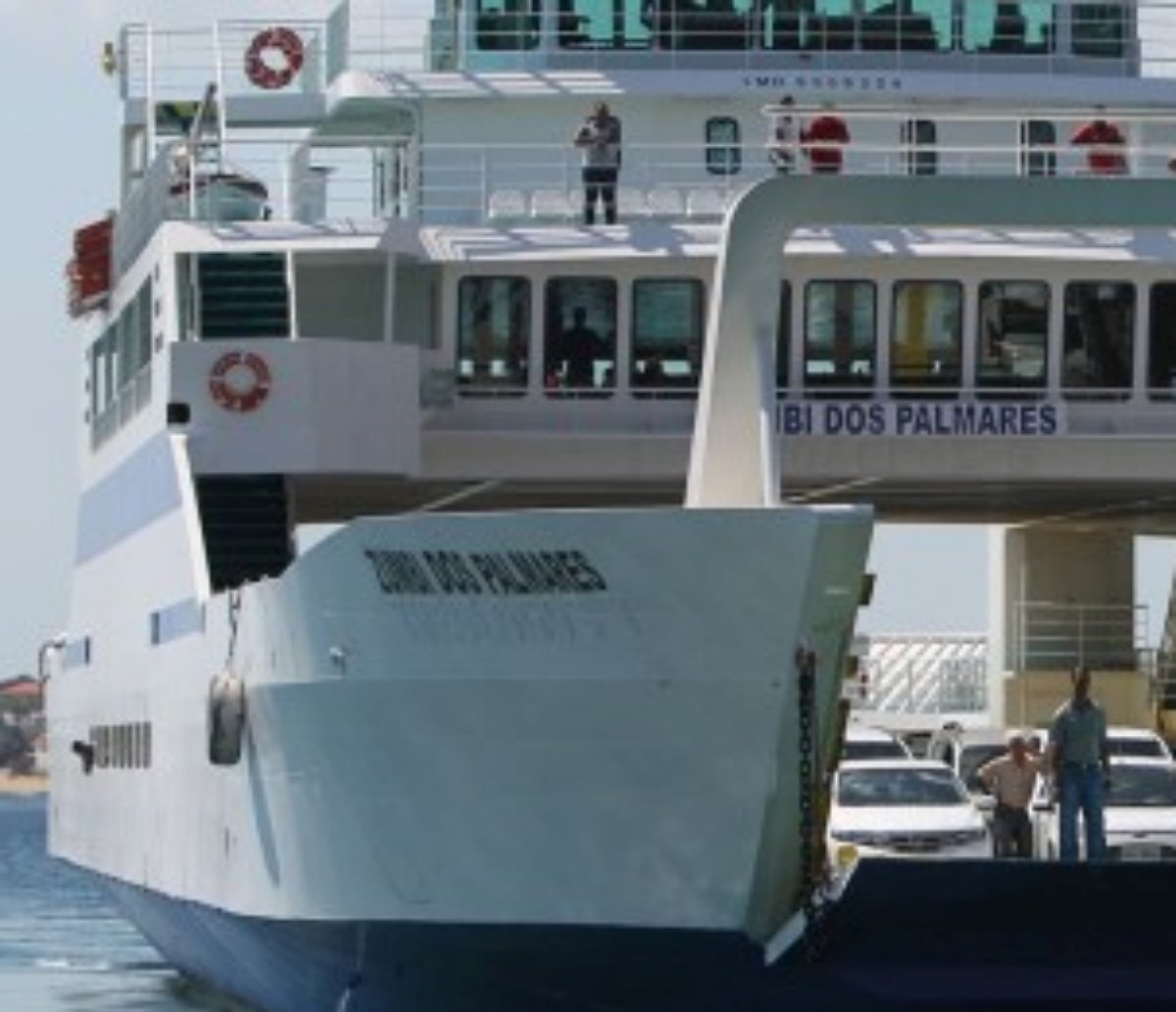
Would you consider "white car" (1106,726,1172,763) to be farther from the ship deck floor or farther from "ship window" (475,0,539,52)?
the ship deck floor

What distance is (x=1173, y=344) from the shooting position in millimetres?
33094

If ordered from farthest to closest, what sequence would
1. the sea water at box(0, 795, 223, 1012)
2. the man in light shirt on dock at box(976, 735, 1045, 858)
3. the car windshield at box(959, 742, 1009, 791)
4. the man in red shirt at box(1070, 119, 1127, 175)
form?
1. the sea water at box(0, 795, 223, 1012)
2. the car windshield at box(959, 742, 1009, 791)
3. the man in red shirt at box(1070, 119, 1127, 175)
4. the man in light shirt on dock at box(976, 735, 1045, 858)

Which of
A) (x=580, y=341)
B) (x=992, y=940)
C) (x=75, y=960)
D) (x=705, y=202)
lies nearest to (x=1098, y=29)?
→ (x=705, y=202)

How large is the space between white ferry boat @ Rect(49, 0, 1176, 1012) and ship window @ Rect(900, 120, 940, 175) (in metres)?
0.04

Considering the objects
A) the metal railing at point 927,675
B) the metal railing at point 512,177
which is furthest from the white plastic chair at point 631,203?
the metal railing at point 927,675

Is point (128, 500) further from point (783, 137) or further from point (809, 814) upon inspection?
point (809, 814)

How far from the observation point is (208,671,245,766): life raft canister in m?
29.5

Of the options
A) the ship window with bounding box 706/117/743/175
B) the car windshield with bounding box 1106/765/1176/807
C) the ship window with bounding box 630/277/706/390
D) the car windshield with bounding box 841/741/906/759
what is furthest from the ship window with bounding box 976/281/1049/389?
the car windshield with bounding box 841/741/906/759

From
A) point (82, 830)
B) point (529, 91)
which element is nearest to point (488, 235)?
point (529, 91)

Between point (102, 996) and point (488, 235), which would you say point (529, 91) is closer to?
point (488, 235)

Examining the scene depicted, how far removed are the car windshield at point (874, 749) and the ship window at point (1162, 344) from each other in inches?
211

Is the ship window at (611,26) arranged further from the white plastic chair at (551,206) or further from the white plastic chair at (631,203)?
the white plastic chair at (551,206)

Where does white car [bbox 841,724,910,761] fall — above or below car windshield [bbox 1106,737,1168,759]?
below

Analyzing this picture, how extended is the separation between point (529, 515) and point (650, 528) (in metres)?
0.88
